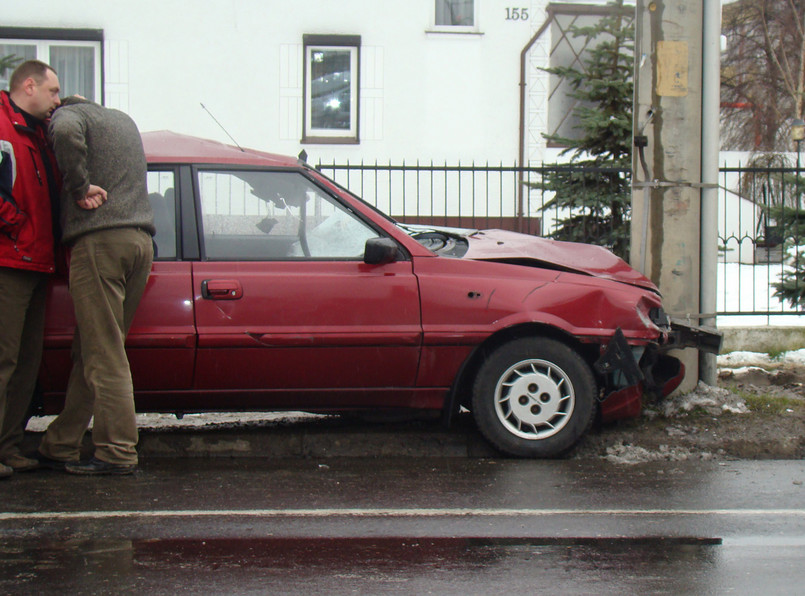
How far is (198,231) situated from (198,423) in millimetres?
1567

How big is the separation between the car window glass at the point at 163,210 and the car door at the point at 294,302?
0.50 ft

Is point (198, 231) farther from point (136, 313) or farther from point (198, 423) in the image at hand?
point (198, 423)

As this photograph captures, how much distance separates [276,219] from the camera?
5434mm

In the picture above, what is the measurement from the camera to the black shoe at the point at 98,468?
5004 millimetres

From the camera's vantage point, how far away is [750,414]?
6176 mm

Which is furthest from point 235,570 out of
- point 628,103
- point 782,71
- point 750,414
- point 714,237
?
point 782,71

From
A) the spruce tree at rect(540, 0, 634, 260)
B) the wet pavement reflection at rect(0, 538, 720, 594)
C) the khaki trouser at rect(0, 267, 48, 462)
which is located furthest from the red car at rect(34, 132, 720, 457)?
the spruce tree at rect(540, 0, 634, 260)

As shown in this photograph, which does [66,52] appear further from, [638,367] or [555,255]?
[638,367]

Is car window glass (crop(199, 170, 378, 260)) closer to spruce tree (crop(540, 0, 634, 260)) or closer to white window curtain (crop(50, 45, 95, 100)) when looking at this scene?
spruce tree (crop(540, 0, 634, 260))

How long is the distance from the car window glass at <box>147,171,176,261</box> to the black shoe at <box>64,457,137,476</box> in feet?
3.60

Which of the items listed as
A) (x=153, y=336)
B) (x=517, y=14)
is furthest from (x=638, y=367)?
(x=517, y=14)

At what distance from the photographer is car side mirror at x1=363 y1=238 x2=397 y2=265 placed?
5258mm

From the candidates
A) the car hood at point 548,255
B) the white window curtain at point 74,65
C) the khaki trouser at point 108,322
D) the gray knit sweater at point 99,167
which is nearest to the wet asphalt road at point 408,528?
the khaki trouser at point 108,322

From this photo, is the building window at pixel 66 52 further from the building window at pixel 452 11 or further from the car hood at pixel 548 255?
the car hood at pixel 548 255
